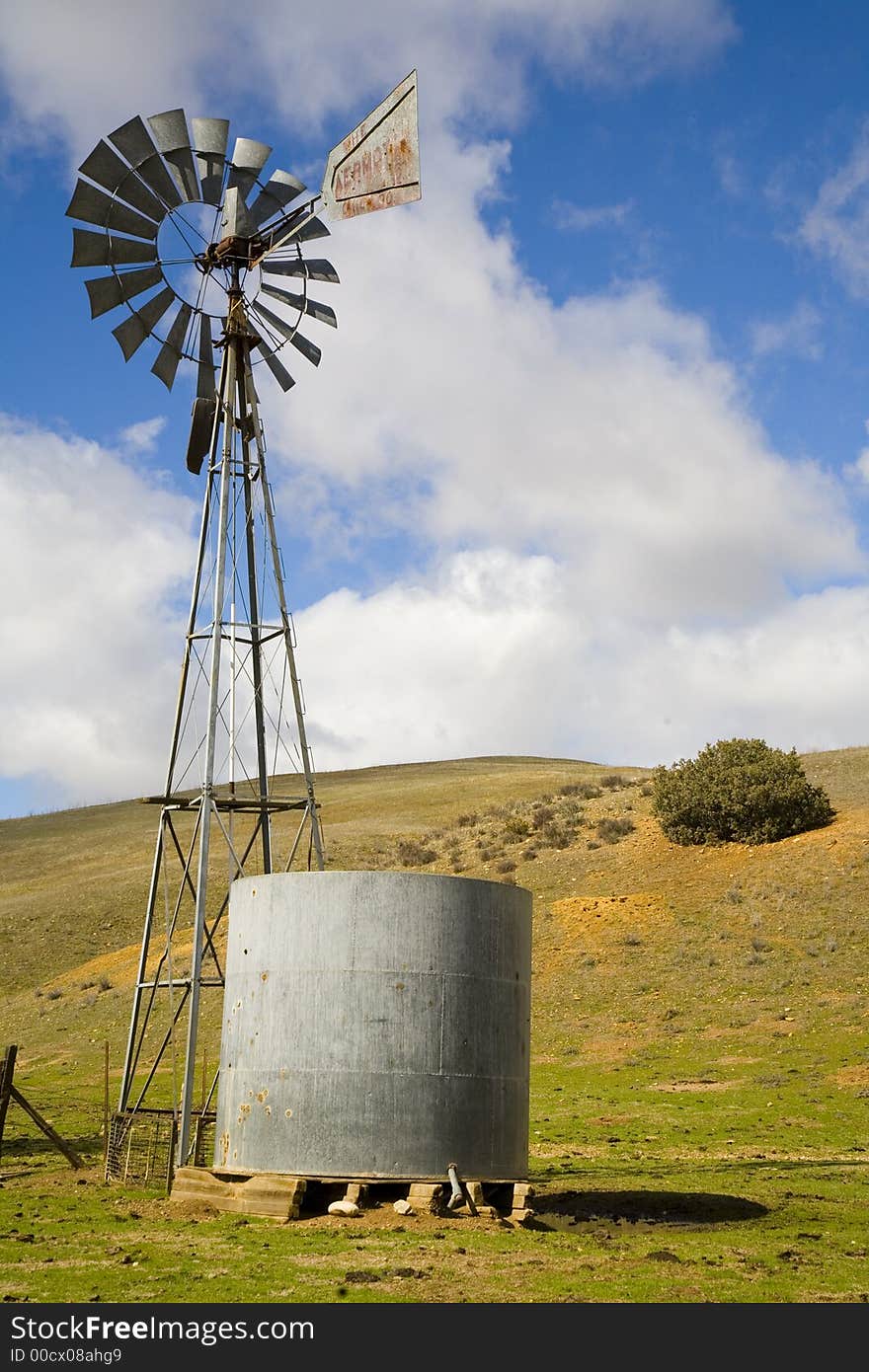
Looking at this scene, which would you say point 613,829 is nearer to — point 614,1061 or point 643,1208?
point 614,1061

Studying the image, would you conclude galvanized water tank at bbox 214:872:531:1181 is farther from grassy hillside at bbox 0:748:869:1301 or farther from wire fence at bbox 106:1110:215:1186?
wire fence at bbox 106:1110:215:1186

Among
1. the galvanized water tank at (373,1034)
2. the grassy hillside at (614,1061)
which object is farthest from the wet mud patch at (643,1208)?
the galvanized water tank at (373,1034)

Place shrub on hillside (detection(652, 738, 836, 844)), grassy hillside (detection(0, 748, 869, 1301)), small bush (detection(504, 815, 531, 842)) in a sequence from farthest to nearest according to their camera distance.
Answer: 1. small bush (detection(504, 815, 531, 842))
2. shrub on hillside (detection(652, 738, 836, 844))
3. grassy hillside (detection(0, 748, 869, 1301))

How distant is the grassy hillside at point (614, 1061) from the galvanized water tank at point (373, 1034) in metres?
1.15

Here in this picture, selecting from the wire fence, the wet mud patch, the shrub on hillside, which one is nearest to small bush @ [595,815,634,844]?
the shrub on hillside

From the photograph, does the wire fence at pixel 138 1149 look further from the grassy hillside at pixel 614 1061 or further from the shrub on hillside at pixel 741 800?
the shrub on hillside at pixel 741 800

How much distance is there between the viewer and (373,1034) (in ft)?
61.6

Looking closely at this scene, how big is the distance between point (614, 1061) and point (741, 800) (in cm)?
1680

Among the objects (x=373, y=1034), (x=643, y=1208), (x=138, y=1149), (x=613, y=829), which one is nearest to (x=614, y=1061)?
(x=643, y=1208)

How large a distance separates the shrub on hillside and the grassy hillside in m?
1.08

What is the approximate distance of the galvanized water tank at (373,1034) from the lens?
733 inches

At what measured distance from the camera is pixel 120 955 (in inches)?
2185

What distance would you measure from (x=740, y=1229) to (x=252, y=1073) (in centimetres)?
707

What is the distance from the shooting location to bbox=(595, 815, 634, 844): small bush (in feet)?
182
